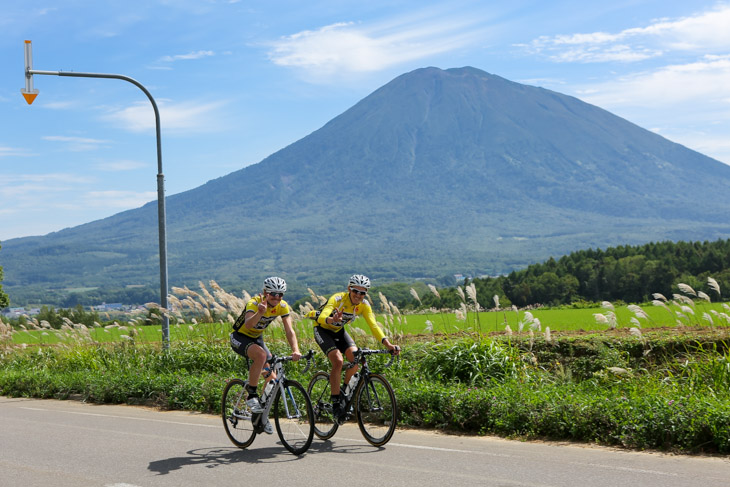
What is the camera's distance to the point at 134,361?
1658 cm

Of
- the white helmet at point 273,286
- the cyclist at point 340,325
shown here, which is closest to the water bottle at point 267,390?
the cyclist at point 340,325

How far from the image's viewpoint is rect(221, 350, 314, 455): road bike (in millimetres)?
9039

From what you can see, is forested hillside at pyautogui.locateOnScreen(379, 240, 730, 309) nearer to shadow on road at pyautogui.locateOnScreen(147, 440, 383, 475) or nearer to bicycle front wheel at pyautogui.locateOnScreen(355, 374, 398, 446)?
bicycle front wheel at pyautogui.locateOnScreen(355, 374, 398, 446)

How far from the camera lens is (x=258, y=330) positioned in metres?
9.78

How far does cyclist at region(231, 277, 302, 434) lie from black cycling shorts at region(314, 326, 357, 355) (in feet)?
1.28

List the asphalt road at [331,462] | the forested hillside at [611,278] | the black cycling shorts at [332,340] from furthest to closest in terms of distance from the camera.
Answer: the forested hillside at [611,278] < the black cycling shorts at [332,340] < the asphalt road at [331,462]

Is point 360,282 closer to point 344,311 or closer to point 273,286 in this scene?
point 344,311

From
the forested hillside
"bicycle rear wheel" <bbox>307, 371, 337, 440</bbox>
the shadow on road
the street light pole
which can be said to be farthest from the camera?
the forested hillside

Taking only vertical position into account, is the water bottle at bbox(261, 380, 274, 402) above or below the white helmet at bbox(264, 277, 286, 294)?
below

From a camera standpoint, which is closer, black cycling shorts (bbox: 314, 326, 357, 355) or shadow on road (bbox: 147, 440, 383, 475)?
shadow on road (bbox: 147, 440, 383, 475)

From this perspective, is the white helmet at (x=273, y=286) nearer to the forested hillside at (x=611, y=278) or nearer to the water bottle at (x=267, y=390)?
the water bottle at (x=267, y=390)

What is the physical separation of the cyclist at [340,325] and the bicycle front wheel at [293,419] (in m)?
0.46

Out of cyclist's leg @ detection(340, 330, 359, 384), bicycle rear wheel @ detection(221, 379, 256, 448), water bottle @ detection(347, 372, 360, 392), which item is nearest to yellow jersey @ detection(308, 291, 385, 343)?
cyclist's leg @ detection(340, 330, 359, 384)

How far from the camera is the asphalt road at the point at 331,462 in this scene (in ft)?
25.0
